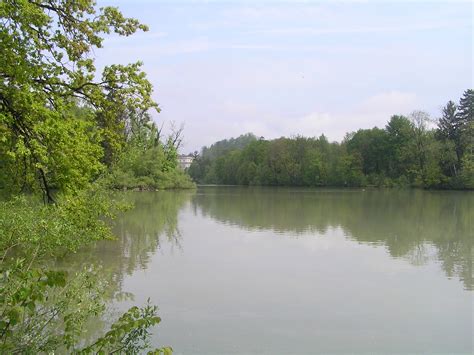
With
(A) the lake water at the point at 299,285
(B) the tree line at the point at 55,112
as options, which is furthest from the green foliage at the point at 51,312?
(A) the lake water at the point at 299,285

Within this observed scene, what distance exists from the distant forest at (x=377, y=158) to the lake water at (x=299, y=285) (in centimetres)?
3843

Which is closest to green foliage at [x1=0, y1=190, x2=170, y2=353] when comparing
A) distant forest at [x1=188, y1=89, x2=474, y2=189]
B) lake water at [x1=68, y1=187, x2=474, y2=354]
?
lake water at [x1=68, y1=187, x2=474, y2=354]

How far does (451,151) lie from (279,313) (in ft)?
170

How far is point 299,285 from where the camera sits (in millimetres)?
9844

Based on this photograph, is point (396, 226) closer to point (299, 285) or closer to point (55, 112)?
point (299, 285)

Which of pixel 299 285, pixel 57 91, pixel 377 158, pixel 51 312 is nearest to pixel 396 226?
pixel 299 285

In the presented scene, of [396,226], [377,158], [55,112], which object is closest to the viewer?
[55,112]

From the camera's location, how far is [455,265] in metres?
11.7

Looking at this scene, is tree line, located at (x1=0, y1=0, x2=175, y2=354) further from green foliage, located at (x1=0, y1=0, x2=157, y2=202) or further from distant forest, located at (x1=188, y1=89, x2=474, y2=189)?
distant forest, located at (x1=188, y1=89, x2=474, y2=189)

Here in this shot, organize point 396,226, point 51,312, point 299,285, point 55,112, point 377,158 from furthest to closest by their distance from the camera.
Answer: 1. point 377,158
2. point 396,226
3. point 299,285
4. point 55,112
5. point 51,312

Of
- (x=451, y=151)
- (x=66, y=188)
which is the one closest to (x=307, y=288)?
(x=66, y=188)

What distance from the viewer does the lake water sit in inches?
269

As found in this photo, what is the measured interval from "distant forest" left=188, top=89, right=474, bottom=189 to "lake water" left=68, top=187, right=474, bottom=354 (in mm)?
38429

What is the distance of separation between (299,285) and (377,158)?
5972cm
